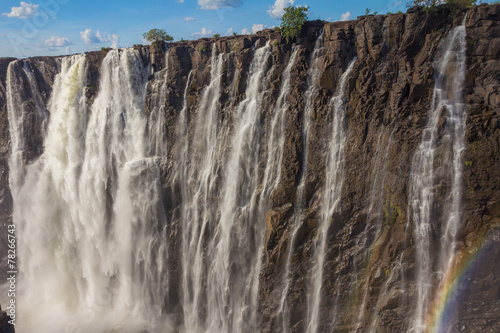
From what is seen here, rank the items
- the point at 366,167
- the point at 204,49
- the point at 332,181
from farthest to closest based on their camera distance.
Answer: the point at 204,49 → the point at 332,181 → the point at 366,167

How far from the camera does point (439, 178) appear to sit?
16781 mm

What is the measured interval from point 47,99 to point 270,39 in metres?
20.6

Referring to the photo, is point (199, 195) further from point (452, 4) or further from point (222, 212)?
point (452, 4)

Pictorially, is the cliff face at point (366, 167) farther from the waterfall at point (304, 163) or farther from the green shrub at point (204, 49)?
the green shrub at point (204, 49)

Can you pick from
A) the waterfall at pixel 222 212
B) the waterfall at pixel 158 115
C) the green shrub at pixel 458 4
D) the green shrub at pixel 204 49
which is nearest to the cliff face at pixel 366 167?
the waterfall at pixel 222 212

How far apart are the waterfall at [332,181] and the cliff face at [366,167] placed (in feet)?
0.69

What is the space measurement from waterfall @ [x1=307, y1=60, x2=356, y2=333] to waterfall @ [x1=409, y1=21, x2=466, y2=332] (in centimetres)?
379

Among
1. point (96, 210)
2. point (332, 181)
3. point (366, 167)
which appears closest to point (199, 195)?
point (332, 181)

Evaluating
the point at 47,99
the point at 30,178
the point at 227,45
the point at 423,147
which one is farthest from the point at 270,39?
the point at 30,178

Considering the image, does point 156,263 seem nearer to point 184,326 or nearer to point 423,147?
point 184,326

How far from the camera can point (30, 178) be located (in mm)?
29641

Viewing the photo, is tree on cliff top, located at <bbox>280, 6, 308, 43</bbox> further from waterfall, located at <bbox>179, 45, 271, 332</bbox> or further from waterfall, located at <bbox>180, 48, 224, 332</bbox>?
waterfall, located at <bbox>180, 48, 224, 332</bbox>

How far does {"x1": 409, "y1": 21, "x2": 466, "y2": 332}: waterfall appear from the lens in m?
16.5

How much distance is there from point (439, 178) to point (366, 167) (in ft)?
11.5
